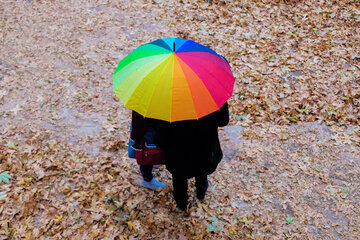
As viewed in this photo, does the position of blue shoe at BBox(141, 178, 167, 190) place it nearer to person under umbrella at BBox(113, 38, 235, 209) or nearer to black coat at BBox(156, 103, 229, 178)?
black coat at BBox(156, 103, 229, 178)

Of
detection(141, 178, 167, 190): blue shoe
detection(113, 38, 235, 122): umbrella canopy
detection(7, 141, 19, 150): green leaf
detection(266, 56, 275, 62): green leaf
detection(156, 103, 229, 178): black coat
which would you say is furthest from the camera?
detection(266, 56, 275, 62): green leaf

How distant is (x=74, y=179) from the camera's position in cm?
432

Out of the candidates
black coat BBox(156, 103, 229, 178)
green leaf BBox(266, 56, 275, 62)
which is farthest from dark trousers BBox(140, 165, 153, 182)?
green leaf BBox(266, 56, 275, 62)

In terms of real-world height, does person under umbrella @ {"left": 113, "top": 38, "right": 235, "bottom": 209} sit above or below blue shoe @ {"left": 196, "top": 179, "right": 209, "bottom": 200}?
above

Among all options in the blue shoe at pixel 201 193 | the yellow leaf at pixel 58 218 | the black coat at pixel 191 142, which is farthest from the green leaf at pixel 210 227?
the yellow leaf at pixel 58 218

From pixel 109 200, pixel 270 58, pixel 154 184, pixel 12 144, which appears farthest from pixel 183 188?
pixel 270 58

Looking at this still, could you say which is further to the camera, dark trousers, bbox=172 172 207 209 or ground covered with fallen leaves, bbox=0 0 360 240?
ground covered with fallen leaves, bbox=0 0 360 240

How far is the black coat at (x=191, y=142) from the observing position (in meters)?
2.66

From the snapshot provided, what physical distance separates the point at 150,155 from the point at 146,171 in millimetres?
880

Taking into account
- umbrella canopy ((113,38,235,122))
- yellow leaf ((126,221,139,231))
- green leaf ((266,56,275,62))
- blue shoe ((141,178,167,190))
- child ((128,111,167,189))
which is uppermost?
umbrella canopy ((113,38,235,122))

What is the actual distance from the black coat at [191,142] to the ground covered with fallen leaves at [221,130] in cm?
129

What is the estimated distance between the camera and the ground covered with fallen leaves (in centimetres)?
392

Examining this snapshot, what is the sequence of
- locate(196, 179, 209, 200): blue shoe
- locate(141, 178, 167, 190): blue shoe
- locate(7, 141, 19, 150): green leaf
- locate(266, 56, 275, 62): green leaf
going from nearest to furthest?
locate(196, 179, 209, 200): blue shoe
locate(141, 178, 167, 190): blue shoe
locate(7, 141, 19, 150): green leaf
locate(266, 56, 275, 62): green leaf

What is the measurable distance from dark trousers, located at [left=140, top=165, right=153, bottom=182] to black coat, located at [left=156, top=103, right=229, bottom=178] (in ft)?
2.81
